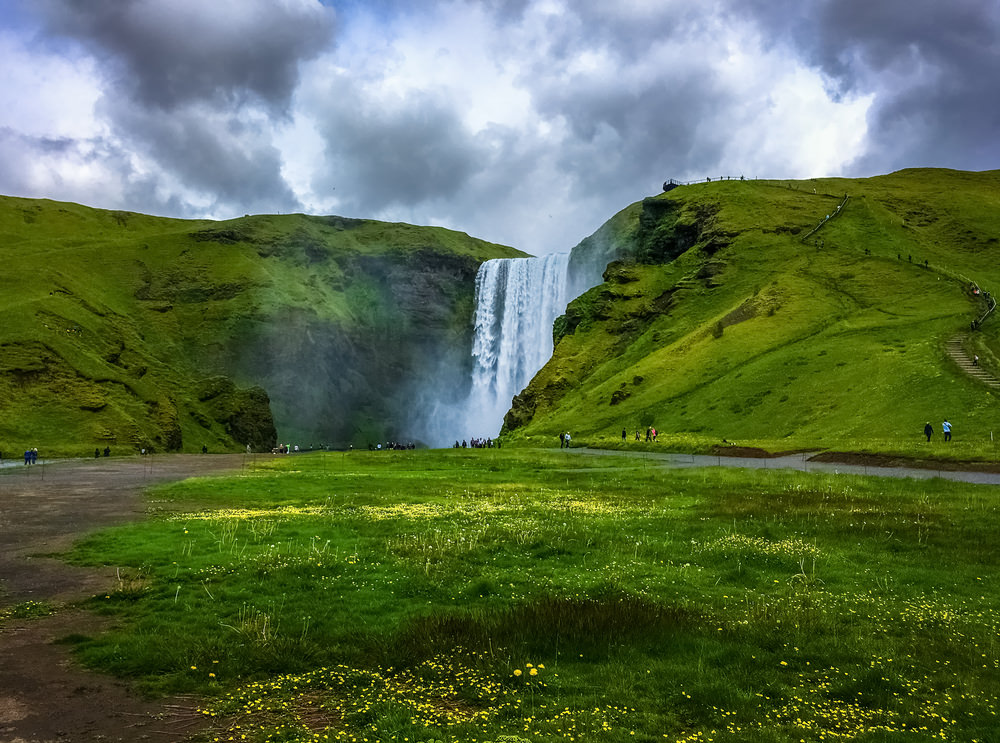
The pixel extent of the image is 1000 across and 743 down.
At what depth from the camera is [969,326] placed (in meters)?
68.3

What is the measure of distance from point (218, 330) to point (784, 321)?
116123mm

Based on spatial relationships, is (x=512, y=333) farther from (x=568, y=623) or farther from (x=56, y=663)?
(x=56, y=663)

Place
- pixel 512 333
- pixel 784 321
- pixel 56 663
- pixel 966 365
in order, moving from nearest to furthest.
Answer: pixel 56 663 → pixel 966 365 → pixel 784 321 → pixel 512 333

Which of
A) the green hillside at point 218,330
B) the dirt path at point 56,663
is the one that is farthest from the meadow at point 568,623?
the green hillside at point 218,330

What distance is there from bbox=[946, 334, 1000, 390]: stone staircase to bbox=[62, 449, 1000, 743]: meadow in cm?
3645

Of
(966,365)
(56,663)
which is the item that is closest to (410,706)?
(56,663)

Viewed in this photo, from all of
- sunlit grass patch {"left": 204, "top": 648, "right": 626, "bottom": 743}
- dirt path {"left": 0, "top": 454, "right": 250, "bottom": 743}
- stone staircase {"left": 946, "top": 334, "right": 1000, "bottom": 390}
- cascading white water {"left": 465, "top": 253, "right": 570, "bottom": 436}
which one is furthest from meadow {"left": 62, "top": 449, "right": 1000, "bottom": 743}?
cascading white water {"left": 465, "top": 253, "right": 570, "bottom": 436}

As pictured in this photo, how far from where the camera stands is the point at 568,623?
12086 mm

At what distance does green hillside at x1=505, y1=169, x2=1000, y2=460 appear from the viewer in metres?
58.2

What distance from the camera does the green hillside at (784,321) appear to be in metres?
58.2

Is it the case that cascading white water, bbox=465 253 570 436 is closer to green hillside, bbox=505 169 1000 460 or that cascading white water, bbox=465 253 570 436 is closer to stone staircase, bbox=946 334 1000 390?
green hillside, bbox=505 169 1000 460

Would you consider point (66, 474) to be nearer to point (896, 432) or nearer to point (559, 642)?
Answer: point (559, 642)

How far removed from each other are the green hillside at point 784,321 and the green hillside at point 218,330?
5168 cm

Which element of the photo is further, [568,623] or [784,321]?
[784,321]
